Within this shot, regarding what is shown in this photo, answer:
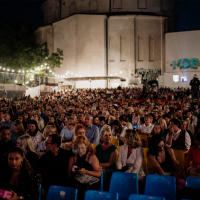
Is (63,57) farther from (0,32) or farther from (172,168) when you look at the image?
(172,168)

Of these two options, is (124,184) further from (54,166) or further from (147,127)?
(147,127)

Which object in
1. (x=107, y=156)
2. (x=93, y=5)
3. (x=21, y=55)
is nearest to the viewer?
(x=107, y=156)

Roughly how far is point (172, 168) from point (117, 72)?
1454 inches

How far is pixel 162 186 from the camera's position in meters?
4.20

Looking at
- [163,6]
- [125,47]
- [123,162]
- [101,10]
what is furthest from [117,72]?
[123,162]

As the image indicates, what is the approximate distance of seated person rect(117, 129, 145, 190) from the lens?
16.3 feet

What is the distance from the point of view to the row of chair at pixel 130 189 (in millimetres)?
3593

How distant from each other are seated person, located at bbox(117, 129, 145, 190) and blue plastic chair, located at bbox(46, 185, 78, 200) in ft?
5.07

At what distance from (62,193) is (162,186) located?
1.66 metres

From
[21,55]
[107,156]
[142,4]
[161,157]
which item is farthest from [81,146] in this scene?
[142,4]

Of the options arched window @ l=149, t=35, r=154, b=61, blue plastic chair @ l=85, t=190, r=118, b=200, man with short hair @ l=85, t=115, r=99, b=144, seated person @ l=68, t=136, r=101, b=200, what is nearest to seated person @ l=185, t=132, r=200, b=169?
seated person @ l=68, t=136, r=101, b=200

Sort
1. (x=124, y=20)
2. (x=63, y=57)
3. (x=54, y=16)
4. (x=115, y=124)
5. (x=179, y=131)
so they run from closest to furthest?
(x=179, y=131) < (x=115, y=124) < (x=124, y=20) < (x=63, y=57) < (x=54, y=16)

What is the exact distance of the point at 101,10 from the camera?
143 ft

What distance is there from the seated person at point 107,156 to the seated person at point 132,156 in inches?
7.1
